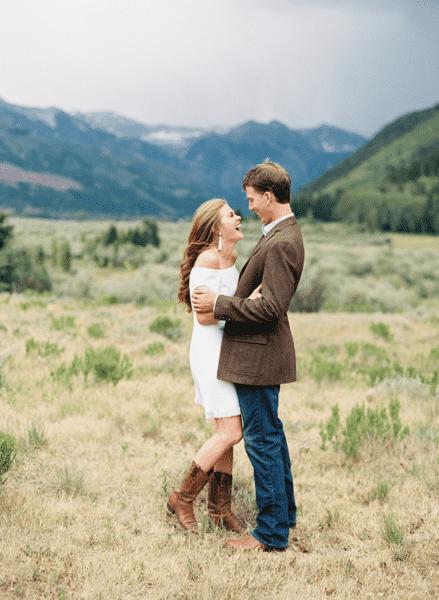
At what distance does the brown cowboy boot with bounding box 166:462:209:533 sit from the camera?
3023 mm

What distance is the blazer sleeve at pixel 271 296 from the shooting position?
Answer: 2529mm

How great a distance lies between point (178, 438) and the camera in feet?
15.3

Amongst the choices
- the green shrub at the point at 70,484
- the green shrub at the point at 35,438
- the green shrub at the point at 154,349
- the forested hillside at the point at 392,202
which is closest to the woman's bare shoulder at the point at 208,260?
the green shrub at the point at 70,484

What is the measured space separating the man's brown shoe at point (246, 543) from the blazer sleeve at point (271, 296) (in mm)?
1439

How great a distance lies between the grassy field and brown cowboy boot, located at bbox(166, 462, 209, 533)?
79mm

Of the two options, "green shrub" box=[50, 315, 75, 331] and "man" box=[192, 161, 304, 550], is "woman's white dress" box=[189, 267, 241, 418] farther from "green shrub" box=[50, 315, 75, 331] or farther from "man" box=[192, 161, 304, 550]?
"green shrub" box=[50, 315, 75, 331]

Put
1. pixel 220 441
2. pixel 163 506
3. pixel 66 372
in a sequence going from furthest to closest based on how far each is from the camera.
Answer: pixel 66 372 < pixel 163 506 < pixel 220 441

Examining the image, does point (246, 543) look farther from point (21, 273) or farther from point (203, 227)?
point (21, 273)

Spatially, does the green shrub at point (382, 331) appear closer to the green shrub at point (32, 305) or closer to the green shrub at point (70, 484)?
the green shrub at point (70, 484)

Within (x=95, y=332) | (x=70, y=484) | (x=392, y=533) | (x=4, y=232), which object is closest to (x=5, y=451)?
(x=70, y=484)

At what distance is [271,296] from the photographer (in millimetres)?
2547

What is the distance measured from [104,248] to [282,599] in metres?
31.6

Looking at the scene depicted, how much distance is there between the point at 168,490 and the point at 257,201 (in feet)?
7.52

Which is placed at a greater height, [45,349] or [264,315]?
[264,315]
